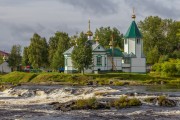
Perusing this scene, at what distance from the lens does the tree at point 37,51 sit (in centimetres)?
9025

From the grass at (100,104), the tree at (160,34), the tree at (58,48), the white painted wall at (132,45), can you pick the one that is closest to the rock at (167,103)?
the grass at (100,104)

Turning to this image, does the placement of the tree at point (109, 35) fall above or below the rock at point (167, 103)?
above

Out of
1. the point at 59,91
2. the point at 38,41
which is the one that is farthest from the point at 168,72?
the point at 38,41

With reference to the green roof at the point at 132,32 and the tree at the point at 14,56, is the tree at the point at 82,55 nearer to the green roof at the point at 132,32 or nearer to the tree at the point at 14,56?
the green roof at the point at 132,32

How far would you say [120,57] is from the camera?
75375 millimetres

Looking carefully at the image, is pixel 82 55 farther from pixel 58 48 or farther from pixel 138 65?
pixel 58 48

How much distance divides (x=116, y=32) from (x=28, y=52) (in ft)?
113

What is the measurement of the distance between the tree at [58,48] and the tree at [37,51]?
2.05 m

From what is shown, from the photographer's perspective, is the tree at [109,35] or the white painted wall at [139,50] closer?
the white painted wall at [139,50]

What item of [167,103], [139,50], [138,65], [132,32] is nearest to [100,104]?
[167,103]

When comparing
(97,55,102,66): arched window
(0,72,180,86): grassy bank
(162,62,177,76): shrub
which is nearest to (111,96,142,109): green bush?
(0,72,180,86): grassy bank

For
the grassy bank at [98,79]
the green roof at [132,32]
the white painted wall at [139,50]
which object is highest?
the green roof at [132,32]

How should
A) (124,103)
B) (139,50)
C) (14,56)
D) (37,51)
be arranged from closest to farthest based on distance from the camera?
(124,103), (139,50), (37,51), (14,56)

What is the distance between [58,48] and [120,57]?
16689mm
